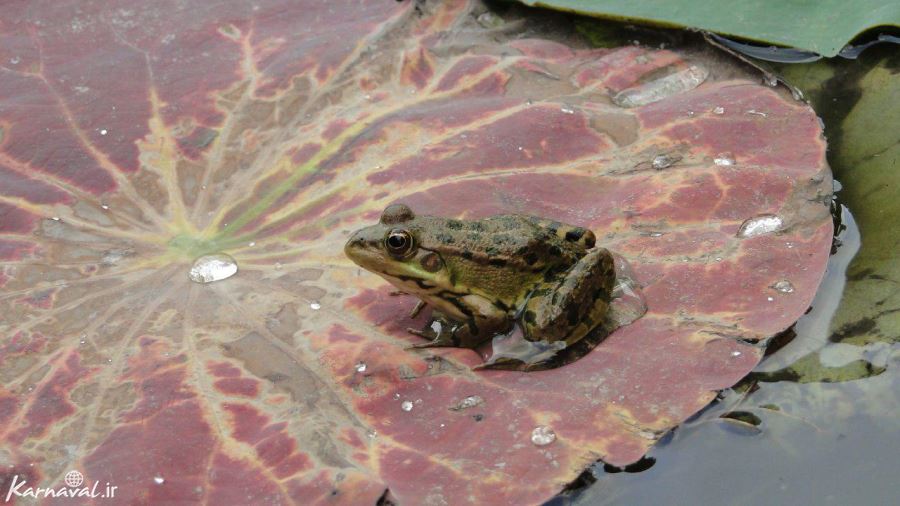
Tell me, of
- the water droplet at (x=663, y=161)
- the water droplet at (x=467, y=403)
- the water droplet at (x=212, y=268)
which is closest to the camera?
the water droplet at (x=467, y=403)

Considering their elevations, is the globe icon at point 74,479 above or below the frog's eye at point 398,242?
below

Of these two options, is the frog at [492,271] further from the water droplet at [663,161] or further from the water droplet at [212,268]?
the water droplet at [663,161]

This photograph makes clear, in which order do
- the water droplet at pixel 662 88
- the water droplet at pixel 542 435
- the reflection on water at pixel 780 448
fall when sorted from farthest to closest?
the water droplet at pixel 662 88 → the reflection on water at pixel 780 448 → the water droplet at pixel 542 435

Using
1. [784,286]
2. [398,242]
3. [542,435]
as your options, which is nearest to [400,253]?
[398,242]

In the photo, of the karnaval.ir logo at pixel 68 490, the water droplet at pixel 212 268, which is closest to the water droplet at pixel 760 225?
the water droplet at pixel 212 268

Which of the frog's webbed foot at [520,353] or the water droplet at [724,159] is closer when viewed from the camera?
the frog's webbed foot at [520,353]

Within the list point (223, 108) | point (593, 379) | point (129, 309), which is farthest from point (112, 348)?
point (593, 379)

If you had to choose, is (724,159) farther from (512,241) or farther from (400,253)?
(400,253)

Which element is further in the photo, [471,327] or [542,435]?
[471,327]
